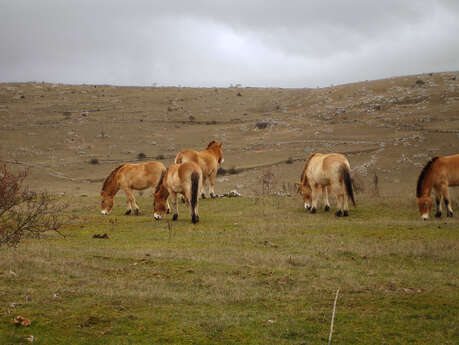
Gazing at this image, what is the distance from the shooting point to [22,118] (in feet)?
183

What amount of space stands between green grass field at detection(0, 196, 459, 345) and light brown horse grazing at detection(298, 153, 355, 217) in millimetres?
1786

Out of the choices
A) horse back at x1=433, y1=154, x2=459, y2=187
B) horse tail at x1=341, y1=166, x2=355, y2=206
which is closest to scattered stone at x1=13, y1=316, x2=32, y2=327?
horse tail at x1=341, y1=166, x2=355, y2=206

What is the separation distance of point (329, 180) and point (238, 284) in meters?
9.34

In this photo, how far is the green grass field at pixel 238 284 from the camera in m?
6.70

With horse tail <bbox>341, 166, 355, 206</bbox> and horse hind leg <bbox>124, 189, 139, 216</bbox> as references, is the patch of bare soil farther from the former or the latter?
horse hind leg <bbox>124, 189, 139, 216</bbox>

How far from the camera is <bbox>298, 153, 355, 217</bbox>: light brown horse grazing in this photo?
16844 mm

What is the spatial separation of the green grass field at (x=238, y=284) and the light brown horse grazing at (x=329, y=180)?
1786mm

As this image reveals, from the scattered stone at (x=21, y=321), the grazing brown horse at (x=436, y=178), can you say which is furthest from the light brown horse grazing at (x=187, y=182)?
the scattered stone at (x=21, y=321)

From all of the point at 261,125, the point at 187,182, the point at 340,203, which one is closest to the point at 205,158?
the point at 187,182

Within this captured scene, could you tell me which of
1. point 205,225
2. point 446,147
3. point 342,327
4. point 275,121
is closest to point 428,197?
point 205,225

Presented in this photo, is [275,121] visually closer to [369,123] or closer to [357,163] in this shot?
[369,123]

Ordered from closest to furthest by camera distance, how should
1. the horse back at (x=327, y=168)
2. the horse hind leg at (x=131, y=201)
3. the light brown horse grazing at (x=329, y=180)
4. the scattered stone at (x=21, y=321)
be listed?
the scattered stone at (x=21, y=321)
the light brown horse grazing at (x=329, y=180)
the horse back at (x=327, y=168)
the horse hind leg at (x=131, y=201)

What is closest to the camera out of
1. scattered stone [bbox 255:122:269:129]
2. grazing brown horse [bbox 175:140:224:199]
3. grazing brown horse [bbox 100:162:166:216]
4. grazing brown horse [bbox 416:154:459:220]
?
grazing brown horse [bbox 416:154:459:220]

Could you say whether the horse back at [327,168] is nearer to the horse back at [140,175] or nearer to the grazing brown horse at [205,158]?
the grazing brown horse at [205,158]
